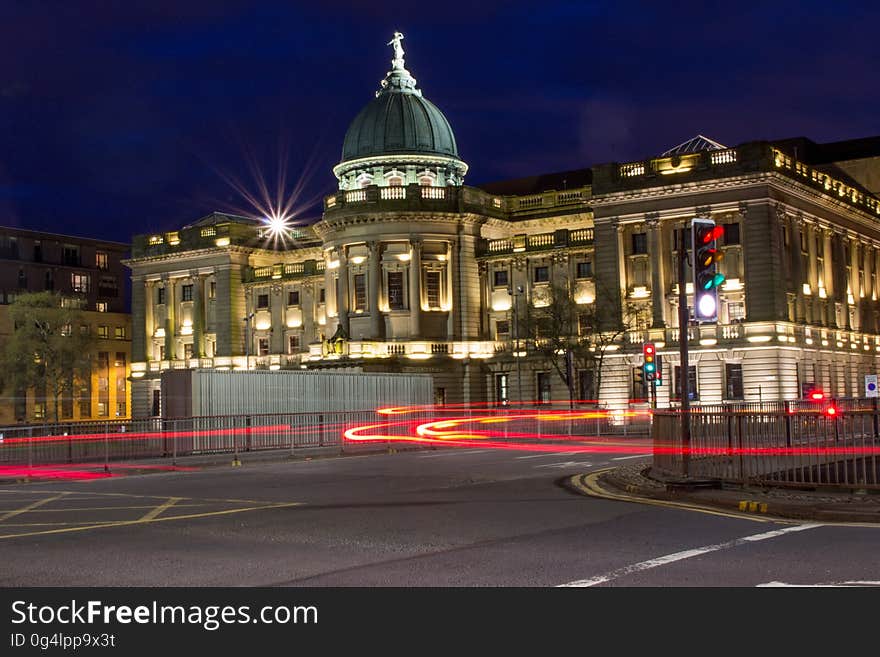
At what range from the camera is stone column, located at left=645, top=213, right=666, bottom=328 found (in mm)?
75000

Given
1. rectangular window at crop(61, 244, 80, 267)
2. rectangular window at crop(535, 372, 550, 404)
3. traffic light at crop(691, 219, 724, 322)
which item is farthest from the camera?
rectangular window at crop(61, 244, 80, 267)

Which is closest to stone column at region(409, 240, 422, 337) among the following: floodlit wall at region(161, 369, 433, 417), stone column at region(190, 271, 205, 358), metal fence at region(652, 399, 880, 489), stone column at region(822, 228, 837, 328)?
stone column at region(190, 271, 205, 358)

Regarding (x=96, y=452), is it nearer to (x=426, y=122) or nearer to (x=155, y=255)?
(x=426, y=122)

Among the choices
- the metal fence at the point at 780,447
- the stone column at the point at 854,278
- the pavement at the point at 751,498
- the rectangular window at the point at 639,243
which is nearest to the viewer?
the pavement at the point at 751,498

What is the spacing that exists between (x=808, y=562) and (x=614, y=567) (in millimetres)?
2081

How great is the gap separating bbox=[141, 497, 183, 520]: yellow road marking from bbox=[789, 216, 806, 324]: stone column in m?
58.7

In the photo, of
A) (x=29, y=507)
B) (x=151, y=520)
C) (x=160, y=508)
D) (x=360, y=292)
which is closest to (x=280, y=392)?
(x=29, y=507)

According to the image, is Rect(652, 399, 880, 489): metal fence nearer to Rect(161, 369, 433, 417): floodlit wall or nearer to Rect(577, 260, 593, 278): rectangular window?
Rect(161, 369, 433, 417): floodlit wall

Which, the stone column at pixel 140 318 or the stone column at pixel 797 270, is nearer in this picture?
the stone column at pixel 797 270

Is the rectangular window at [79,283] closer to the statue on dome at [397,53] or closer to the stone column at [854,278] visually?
the statue on dome at [397,53]

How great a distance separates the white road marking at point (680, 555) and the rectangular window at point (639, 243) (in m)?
62.2

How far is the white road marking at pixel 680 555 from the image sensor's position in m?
11.1

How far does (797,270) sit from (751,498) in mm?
58682

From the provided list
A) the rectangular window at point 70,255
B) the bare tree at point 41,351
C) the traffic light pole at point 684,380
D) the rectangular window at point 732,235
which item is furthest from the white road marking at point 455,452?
the rectangular window at point 70,255
